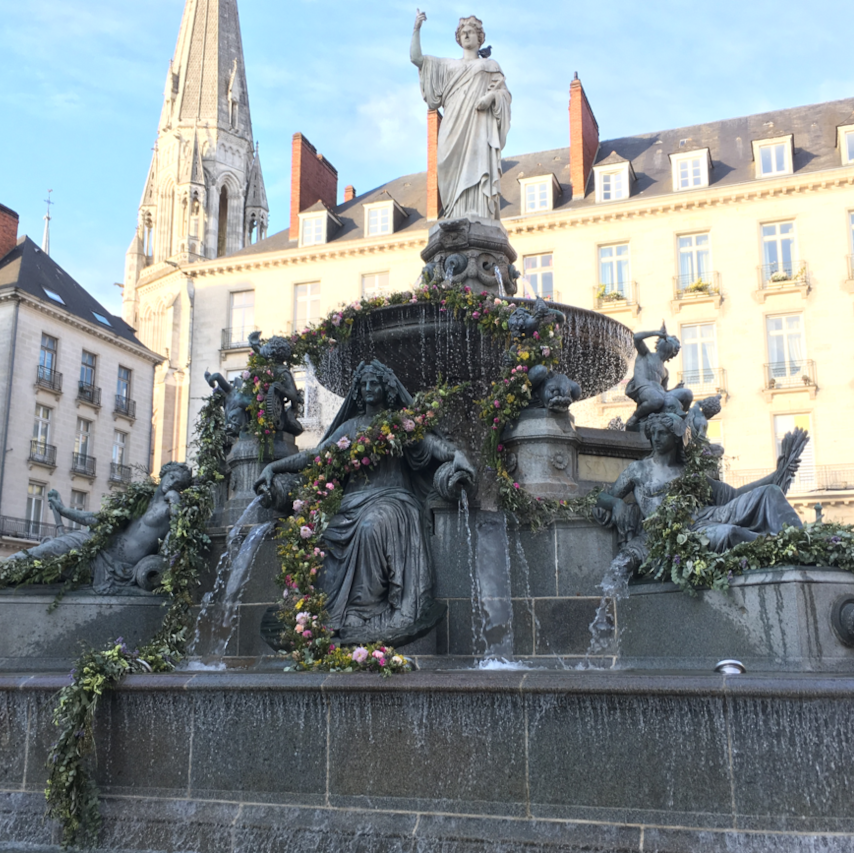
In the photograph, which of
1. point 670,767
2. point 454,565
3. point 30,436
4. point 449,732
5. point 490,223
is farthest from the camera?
point 30,436

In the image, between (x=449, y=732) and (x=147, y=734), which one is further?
(x=147, y=734)

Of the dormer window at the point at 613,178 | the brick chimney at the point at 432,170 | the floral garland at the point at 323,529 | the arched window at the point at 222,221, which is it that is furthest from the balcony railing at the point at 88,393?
the floral garland at the point at 323,529

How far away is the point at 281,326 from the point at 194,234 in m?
18.8

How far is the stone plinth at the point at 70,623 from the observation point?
9.48 m

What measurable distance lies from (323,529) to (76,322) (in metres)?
42.6

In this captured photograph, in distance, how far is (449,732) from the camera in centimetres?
631

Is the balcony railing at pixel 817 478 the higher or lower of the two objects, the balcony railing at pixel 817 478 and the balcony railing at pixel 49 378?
the lower

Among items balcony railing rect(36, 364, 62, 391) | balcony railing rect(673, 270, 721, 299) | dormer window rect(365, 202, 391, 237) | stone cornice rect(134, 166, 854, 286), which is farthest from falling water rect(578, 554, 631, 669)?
balcony railing rect(36, 364, 62, 391)

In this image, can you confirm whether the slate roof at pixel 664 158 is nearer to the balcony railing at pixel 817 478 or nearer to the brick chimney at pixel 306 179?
the brick chimney at pixel 306 179

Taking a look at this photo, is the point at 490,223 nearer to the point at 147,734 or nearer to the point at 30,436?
the point at 147,734

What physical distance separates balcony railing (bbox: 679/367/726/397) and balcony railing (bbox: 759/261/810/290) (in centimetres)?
381

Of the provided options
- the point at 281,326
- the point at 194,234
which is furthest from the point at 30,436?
the point at 194,234

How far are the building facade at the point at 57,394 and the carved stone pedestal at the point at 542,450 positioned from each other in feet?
118

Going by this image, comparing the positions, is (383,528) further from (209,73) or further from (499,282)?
(209,73)
